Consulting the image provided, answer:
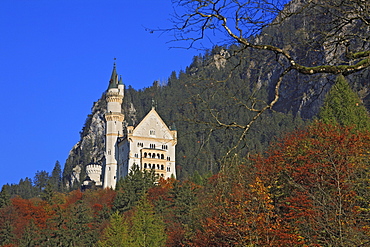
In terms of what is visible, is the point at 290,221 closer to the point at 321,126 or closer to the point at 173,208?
the point at 321,126

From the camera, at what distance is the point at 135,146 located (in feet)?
369

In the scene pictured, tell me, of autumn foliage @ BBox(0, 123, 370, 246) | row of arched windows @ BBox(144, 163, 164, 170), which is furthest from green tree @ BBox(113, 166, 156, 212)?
row of arched windows @ BBox(144, 163, 164, 170)

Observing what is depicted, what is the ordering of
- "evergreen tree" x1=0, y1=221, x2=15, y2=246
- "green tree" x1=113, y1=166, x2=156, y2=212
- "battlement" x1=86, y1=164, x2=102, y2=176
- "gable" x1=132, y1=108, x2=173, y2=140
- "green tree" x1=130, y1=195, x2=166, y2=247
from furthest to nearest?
"battlement" x1=86, y1=164, x2=102, y2=176 → "gable" x1=132, y1=108, x2=173, y2=140 → "green tree" x1=113, y1=166, x2=156, y2=212 → "evergreen tree" x1=0, y1=221, x2=15, y2=246 → "green tree" x1=130, y1=195, x2=166, y2=247

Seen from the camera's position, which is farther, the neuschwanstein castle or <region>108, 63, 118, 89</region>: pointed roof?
<region>108, 63, 118, 89</region>: pointed roof

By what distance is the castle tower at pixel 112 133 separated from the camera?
383ft

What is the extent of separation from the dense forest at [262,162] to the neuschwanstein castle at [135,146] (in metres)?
12.0

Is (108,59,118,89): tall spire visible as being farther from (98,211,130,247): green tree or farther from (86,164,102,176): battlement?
(98,211,130,247): green tree

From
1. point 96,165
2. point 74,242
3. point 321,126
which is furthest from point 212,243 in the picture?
point 96,165

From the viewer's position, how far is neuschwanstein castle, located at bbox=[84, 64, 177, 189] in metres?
111

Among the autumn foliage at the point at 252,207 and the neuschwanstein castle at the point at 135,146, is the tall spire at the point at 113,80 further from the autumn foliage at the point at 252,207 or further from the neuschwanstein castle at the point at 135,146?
the autumn foliage at the point at 252,207

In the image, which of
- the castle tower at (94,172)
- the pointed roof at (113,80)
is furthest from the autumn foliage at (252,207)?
the castle tower at (94,172)

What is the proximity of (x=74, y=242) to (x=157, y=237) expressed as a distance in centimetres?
1806

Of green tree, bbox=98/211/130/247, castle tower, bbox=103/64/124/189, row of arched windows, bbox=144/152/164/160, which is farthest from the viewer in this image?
castle tower, bbox=103/64/124/189

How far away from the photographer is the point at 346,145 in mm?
38625
